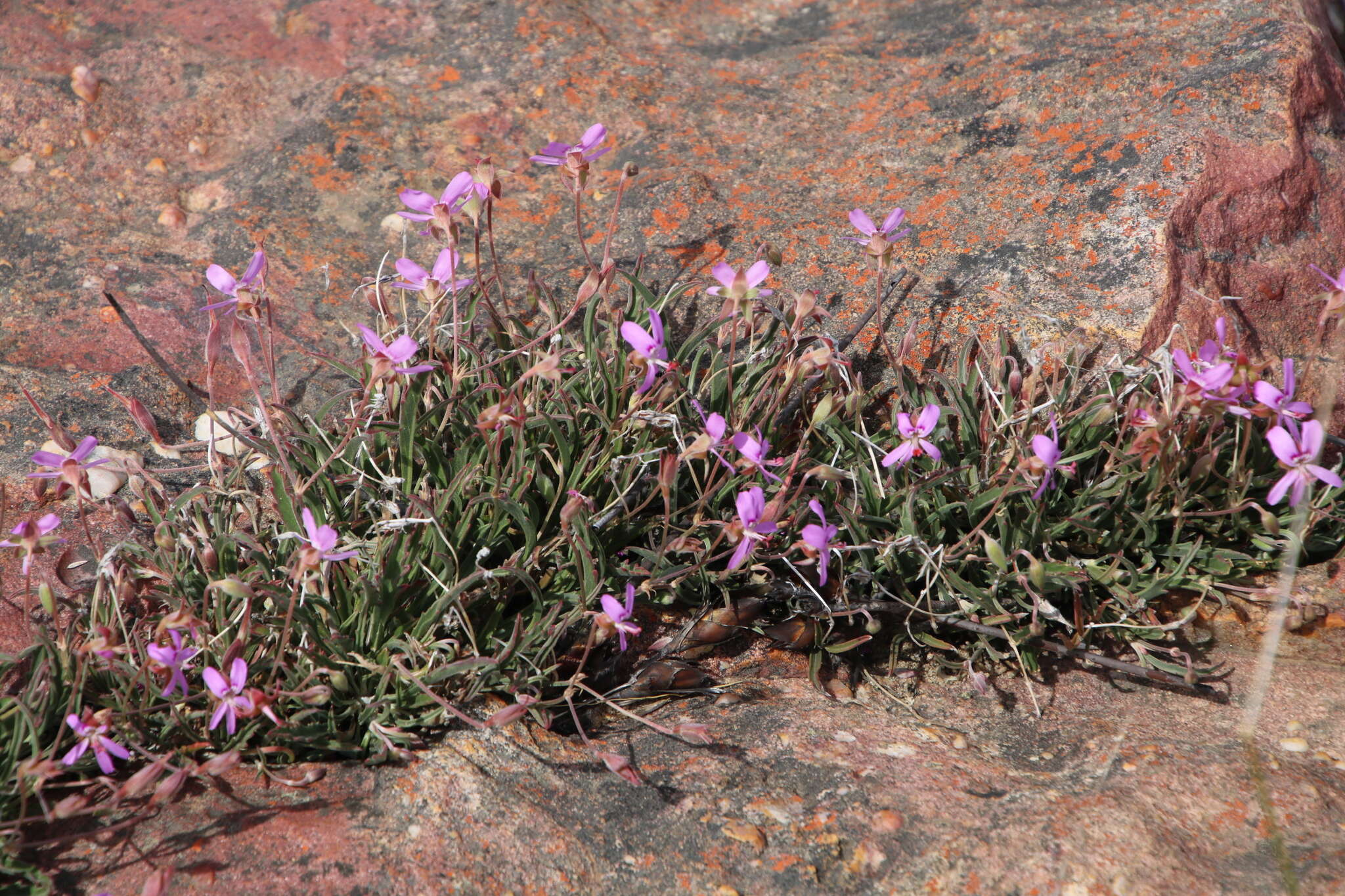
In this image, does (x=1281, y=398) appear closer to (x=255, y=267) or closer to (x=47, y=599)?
(x=255, y=267)

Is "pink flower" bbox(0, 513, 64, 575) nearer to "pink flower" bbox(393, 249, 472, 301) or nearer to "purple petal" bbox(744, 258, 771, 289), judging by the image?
"pink flower" bbox(393, 249, 472, 301)

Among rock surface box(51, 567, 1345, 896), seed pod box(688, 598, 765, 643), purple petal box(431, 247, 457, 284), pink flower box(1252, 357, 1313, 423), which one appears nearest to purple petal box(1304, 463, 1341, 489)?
pink flower box(1252, 357, 1313, 423)

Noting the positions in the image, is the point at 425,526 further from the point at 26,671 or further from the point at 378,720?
the point at 26,671

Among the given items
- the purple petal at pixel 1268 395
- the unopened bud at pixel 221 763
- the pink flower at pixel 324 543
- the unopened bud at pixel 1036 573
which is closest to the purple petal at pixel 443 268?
the pink flower at pixel 324 543

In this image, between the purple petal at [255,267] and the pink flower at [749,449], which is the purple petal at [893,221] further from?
the purple petal at [255,267]

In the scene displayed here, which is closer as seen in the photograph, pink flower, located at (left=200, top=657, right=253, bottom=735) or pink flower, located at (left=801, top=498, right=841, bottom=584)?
pink flower, located at (left=200, top=657, right=253, bottom=735)

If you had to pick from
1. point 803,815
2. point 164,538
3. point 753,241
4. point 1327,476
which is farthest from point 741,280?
point 164,538
